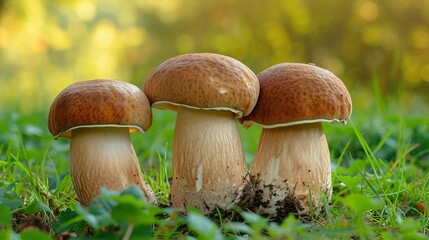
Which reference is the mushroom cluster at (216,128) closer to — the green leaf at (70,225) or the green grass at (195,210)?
the green grass at (195,210)

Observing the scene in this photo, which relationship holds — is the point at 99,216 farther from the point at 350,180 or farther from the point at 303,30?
the point at 303,30

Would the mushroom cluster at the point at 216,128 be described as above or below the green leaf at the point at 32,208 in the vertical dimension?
above

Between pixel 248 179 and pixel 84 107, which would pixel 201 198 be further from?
pixel 84 107

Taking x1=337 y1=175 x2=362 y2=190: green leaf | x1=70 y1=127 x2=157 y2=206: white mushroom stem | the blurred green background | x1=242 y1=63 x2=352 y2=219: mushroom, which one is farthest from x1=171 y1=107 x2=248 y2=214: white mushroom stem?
the blurred green background

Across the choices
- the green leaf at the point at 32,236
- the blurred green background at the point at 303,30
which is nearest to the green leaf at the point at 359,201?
the green leaf at the point at 32,236

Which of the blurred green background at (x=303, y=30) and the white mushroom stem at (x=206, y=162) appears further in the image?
the blurred green background at (x=303, y=30)

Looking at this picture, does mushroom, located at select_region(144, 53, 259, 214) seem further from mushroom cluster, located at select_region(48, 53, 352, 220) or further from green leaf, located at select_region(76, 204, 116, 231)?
green leaf, located at select_region(76, 204, 116, 231)

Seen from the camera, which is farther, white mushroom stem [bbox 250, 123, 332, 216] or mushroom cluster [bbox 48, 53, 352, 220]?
white mushroom stem [bbox 250, 123, 332, 216]

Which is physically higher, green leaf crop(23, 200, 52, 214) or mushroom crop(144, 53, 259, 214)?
mushroom crop(144, 53, 259, 214)
